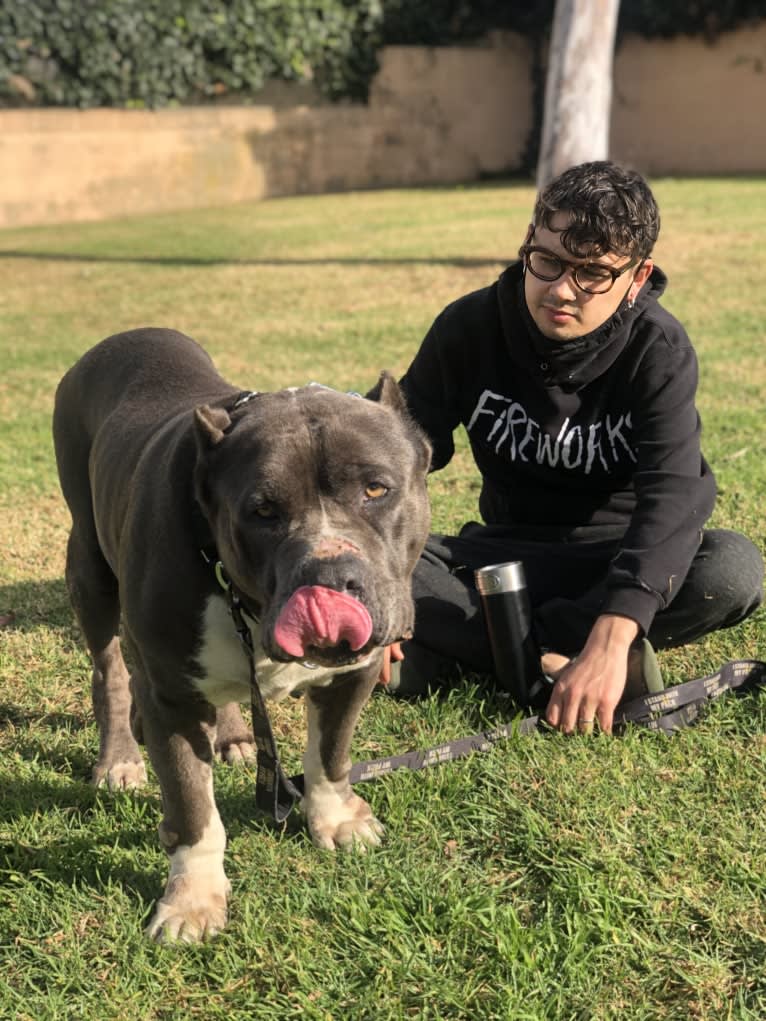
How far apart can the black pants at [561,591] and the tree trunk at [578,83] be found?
26.9 ft

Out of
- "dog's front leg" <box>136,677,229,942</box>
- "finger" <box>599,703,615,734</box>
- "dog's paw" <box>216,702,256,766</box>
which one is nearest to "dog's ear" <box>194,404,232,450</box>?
"dog's front leg" <box>136,677,229,942</box>

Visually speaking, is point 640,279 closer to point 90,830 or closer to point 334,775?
point 334,775

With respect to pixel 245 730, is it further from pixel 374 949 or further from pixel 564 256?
pixel 564 256

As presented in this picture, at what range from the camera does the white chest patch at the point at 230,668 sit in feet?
8.54

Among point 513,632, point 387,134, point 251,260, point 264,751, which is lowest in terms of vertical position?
point 387,134

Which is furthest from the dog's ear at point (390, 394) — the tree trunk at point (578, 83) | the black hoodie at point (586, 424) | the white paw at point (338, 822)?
the tree trunk at point (578, 83)

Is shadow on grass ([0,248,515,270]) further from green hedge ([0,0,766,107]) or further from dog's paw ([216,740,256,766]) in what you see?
dog's paw ([216,740,256,766])

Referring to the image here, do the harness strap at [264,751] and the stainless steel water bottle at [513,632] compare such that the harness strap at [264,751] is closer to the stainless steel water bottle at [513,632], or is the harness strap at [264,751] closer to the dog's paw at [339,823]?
the dog's paw at [339,823]

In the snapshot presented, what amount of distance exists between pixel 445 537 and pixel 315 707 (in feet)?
4.08

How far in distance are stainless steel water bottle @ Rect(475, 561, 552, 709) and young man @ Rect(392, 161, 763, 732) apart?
3.1 inches

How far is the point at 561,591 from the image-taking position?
3922 millimetres

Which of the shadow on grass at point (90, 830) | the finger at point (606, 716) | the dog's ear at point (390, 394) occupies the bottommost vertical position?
the shadow on grass at point (90, 830)

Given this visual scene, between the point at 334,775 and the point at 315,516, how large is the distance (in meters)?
0.92

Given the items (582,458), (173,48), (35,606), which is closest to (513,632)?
(582,458)
